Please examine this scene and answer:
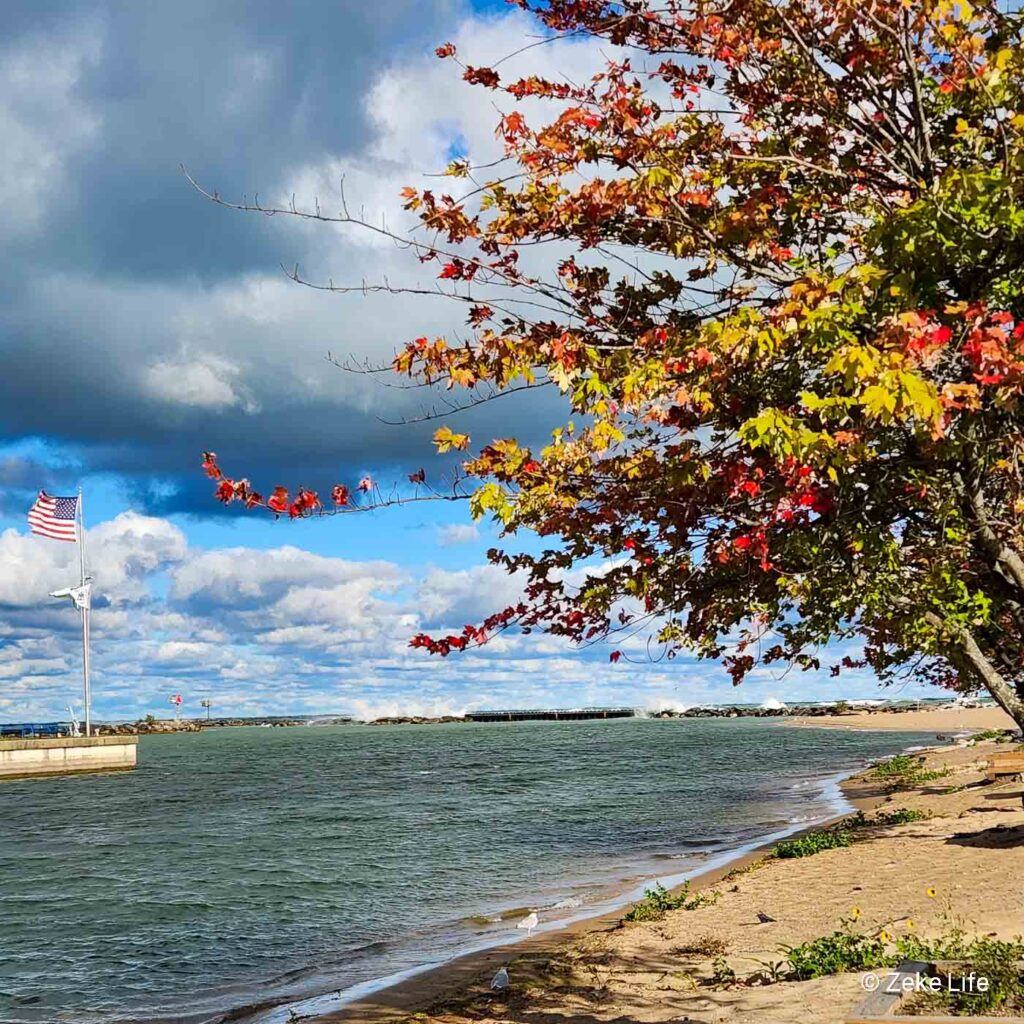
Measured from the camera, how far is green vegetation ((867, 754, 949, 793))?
36094 mm

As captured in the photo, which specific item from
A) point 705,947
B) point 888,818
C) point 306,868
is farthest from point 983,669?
point 306,868

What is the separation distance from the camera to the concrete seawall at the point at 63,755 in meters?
73.1

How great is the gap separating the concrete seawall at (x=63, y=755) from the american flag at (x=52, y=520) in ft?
84.2

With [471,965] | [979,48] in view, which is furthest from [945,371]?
[471,965]

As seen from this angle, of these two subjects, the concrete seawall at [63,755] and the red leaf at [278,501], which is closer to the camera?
the red leaf at [278,501]

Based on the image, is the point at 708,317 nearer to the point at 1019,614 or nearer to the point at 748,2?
the point at 748,2

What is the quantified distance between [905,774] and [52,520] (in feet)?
144

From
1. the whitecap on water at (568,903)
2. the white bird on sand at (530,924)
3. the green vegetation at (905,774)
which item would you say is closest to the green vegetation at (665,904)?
the white bird on sand at (530,924)

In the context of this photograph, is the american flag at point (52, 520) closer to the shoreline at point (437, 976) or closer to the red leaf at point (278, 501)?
the shoreline at point (437, 976)

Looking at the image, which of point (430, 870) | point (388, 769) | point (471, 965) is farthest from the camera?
point (388, 769)

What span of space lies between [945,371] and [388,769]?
3188 inches

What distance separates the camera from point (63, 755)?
75875 millimetres

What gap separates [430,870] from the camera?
92.8ft

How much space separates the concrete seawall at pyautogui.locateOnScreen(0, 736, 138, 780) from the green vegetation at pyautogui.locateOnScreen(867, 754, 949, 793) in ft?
190
